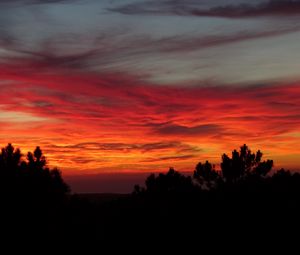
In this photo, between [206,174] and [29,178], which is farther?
[206,174]

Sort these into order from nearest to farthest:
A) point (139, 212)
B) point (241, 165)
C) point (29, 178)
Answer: point (29, 178) < point (139, 212) < point (241, 165)

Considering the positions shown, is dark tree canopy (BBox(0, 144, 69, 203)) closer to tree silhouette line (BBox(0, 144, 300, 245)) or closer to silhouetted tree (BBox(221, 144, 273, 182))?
tree silhouette line (BBox(0, 144, 300, 245))

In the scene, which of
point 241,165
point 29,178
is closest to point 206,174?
point 241,165

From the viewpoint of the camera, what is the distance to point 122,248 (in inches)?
1433

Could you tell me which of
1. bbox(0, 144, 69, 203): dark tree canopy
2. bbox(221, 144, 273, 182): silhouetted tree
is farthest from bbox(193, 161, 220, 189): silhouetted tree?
bbox(0, 144, 69, 203): dark tree canopy

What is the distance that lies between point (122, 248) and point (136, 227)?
3.41 m

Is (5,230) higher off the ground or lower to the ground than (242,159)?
lower

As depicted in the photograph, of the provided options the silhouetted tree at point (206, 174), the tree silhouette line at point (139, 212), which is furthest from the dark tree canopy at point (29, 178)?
the silhouetted tree at point (206, 174)

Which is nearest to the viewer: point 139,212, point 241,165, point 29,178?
point 29,178

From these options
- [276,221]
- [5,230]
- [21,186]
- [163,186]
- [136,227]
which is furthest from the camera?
[163,186]

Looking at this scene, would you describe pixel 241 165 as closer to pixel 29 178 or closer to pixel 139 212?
pixel 139 212

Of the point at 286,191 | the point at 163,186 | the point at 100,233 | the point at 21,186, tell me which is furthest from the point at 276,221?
the point at 163,186

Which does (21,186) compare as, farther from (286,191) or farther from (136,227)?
(286,191)

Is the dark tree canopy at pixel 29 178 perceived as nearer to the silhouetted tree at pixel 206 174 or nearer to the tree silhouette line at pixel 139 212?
the tree silhouette line at pixel 139 212
